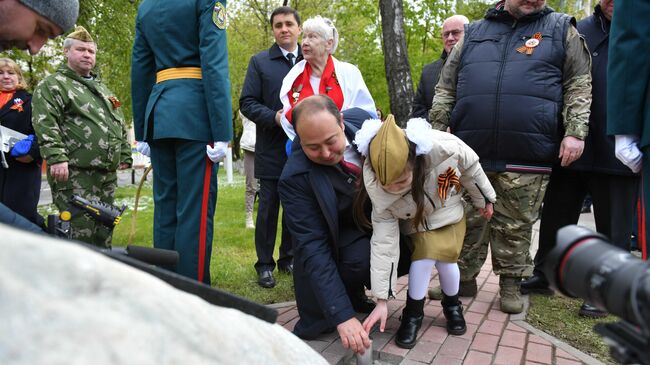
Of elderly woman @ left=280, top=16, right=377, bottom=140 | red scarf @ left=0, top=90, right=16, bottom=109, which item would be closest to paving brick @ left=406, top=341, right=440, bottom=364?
elderly woman @ left=280, top=16, right=377, bottom=140

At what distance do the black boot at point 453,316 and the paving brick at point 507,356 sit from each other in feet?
0.77

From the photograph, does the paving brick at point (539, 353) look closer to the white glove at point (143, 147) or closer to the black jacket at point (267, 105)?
the black jacket at point (267, 105)

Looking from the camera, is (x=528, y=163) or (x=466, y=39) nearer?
(x=528, y=163)

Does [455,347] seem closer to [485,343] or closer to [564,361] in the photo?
[485,343]

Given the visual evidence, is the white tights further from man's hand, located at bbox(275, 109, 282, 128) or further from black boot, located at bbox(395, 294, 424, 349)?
man's hand, located at bbox(275, 109, 282, 128)

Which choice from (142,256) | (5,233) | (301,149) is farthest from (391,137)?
(5,233)

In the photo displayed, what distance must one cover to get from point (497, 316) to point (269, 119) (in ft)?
6.73

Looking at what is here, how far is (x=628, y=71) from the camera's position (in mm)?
1955

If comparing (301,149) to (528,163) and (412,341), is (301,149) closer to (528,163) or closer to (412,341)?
(412,341)

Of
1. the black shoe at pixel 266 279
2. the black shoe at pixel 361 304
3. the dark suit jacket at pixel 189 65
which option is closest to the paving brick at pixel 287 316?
the black shoe at pixel 361 304

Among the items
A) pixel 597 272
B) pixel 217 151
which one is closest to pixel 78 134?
pixel 217 151

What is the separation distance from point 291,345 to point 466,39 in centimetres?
276

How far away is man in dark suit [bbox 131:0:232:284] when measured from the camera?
9.62 feet

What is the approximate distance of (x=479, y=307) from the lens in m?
3.05
